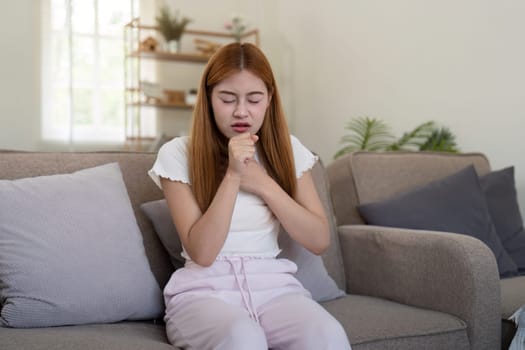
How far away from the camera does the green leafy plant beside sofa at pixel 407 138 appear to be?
3.55 metres

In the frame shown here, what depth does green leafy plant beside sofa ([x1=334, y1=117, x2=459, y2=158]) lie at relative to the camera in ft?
11.7

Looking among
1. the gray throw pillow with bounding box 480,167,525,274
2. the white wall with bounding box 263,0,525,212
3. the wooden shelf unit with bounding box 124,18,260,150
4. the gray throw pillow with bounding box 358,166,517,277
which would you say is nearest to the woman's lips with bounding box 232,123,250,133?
the gray throw pillow with bounding box 358,166,517,277

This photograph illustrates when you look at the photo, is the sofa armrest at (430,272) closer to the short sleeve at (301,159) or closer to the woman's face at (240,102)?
the short sleeve at (301,159)

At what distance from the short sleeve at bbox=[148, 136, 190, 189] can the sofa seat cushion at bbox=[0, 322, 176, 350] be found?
367 millimetres

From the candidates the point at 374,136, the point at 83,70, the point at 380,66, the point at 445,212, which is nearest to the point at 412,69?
the point at 380,66

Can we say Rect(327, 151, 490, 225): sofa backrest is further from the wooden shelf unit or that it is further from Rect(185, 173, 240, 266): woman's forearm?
the wooden shelf unit

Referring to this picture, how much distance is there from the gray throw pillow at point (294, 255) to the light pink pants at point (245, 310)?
0.61 feet

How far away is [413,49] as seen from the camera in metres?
3.95

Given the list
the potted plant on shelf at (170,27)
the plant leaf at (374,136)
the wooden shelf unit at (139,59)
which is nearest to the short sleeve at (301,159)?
the plant leaf at (374,136)

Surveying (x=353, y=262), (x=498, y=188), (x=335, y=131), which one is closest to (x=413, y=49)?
(x=335, y=131)

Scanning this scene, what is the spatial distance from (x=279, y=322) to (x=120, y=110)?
4.97 meters

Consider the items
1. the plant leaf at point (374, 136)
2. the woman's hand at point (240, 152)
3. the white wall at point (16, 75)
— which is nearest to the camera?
the woman's hand at point (240, 152)

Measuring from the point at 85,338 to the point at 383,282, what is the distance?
988mm

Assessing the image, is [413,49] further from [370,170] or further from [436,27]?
[370,170]
